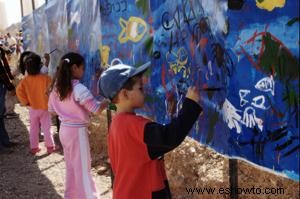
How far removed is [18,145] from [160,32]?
511cm

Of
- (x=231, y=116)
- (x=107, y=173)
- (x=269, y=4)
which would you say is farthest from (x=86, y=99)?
(x=269, y=4)

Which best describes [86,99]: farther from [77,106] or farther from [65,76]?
[65,76]

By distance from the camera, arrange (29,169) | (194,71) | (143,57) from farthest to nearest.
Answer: (29,169), (143,57), (194,71)

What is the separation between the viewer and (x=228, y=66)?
258 centimetres

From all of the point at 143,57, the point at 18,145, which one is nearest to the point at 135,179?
the point at 143,57

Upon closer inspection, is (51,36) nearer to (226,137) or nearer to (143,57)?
(143,57)

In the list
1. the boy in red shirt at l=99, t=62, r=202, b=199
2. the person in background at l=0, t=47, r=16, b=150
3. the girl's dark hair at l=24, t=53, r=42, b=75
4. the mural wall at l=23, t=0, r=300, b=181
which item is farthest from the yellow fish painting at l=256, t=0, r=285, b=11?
the person in background at l=0, t=47, r=16, b=150

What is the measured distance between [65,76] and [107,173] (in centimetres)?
218

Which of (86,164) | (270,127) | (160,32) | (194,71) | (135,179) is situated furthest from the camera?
(86,164)

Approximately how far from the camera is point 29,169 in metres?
6.37

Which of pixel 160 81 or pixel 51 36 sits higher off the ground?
pixel 51 36

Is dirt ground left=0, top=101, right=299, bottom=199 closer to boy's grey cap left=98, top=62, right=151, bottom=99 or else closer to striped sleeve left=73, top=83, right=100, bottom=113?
striped sleeve left=73, top=83, right=100, bottom=113

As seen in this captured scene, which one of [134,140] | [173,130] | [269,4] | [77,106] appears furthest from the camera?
[77,106]

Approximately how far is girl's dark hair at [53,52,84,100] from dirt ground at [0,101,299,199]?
1.55 metres
